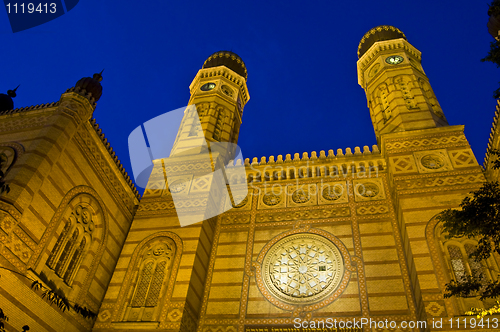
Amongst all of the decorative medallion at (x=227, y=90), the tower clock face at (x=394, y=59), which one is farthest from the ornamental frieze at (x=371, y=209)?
the decorative medallion at (x=227, y=90)

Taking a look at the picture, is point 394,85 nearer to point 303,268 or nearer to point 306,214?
point 306,214

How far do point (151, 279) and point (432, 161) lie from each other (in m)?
7.04

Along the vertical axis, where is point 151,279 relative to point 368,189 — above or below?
below

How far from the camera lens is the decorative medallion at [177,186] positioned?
10.4 meters

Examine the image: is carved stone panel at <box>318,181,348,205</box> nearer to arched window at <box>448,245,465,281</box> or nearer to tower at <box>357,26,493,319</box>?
tower at <box>357,26,493,319</box>

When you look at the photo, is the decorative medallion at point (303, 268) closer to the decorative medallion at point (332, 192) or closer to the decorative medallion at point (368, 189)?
the decorative medallion at point (332, 192)

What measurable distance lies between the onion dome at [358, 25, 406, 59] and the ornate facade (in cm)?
424

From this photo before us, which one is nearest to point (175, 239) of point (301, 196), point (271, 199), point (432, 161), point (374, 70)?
point (271, 199)

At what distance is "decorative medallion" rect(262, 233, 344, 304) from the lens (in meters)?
8.39

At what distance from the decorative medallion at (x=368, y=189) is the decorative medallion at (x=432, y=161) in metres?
1.30

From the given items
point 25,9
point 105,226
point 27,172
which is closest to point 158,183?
point 105,226

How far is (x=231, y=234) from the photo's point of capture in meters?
9.88

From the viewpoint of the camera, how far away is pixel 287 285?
862cm

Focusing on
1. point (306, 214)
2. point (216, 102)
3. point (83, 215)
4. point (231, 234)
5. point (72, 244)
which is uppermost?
point (216, 102)
